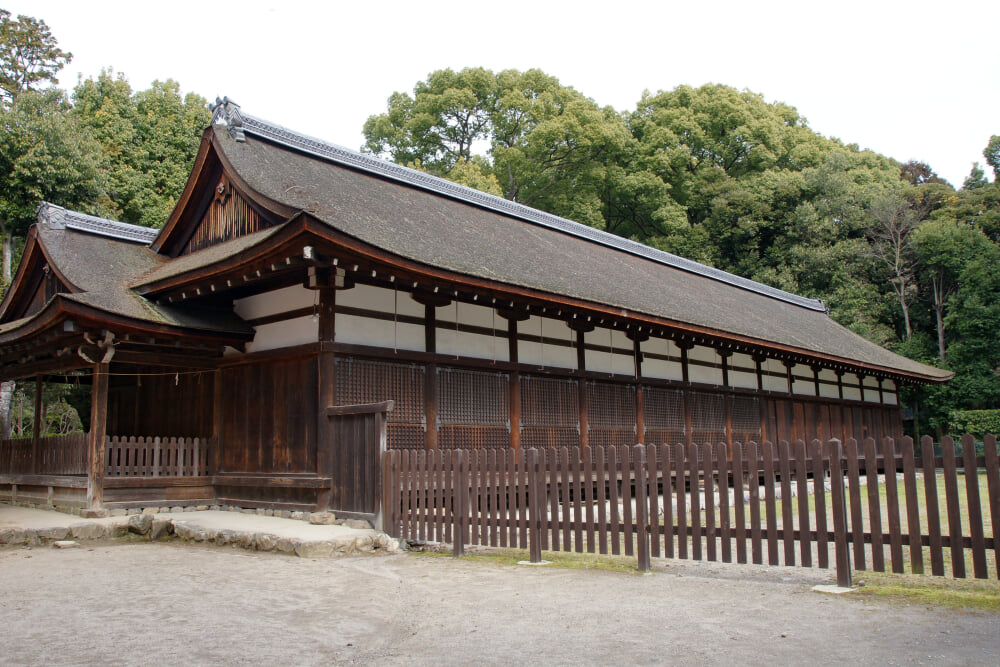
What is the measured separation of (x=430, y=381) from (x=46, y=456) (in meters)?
6.85

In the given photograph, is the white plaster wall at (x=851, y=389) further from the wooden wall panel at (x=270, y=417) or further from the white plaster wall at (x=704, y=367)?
the wooden wall panel at (x=270, y=417)

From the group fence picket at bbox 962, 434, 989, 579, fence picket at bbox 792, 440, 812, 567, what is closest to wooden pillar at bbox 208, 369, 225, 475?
fence picket at bbox 792, 440, 812, 567

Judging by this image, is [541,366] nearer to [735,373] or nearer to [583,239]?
[735,373]

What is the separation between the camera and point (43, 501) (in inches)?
498

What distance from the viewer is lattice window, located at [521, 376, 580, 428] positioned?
13367mm

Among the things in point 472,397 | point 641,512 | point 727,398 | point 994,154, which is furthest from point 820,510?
point 994,154

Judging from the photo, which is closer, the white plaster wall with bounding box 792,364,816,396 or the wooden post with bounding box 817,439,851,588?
the wooden post with bounding box 817,439,851,588

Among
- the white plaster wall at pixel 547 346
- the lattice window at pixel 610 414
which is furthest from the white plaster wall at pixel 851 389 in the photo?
the white plaster wall at pixel 547 346

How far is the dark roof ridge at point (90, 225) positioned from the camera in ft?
46.3

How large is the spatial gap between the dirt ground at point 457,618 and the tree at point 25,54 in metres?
33.7

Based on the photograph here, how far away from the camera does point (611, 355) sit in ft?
50.9

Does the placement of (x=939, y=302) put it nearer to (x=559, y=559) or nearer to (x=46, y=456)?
(x=559, y=559)

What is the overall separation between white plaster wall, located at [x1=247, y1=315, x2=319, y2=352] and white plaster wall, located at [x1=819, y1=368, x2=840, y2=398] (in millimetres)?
17256

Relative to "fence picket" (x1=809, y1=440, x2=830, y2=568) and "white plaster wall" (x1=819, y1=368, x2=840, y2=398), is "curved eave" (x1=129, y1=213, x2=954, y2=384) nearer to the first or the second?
"fence picket" (x1=809, y1=440, x2=830, y2=568)
